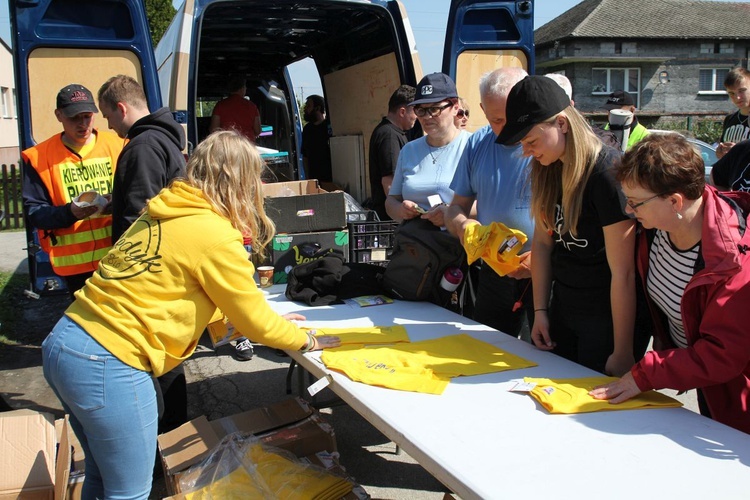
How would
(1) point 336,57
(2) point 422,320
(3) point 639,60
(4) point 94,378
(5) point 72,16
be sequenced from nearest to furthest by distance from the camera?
(4) point 94,378 < (2) point 422,320 < (5) point 72,16 < (1) point 336,57 < (3) point 639,60

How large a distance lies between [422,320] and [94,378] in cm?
146

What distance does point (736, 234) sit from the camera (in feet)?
6.00

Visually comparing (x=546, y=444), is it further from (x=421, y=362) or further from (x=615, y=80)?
(x=615, y=80)

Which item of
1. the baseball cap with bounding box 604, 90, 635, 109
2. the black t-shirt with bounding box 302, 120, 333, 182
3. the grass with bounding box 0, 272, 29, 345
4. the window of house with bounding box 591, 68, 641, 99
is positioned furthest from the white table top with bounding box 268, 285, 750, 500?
the window of house with bounding box 591, 68, 641, 99

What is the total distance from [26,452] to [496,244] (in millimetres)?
2033

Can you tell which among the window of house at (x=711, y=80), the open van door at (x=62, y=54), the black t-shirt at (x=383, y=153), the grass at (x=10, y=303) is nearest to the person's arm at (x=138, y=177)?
the open van door at (x=62, y=54)

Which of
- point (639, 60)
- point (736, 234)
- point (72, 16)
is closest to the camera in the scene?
point (736, 234)

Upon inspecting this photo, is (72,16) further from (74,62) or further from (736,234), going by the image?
(736,234)

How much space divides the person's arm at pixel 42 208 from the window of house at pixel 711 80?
36936mm

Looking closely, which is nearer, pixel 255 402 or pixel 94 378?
pixel 94 378

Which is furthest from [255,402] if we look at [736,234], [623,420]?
[736,234]

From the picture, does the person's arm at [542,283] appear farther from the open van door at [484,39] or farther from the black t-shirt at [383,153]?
the open van door at [484,39]

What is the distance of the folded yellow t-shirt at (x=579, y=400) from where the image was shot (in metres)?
1.93

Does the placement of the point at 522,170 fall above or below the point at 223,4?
below
